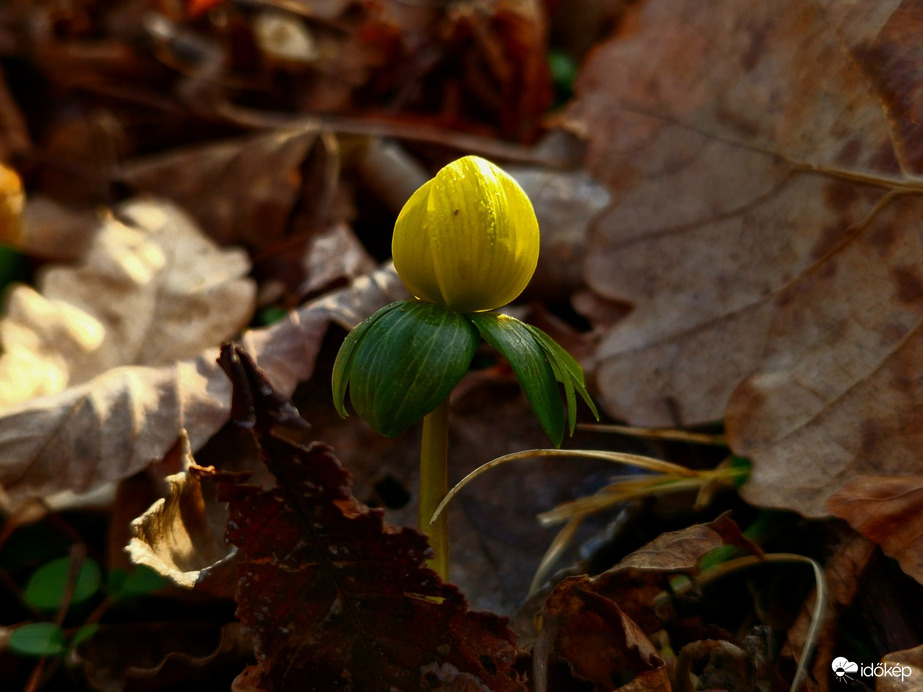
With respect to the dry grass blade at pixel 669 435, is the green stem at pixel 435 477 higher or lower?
higher

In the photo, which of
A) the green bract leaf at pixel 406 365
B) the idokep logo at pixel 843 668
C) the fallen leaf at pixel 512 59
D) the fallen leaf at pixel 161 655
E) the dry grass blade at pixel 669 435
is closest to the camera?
the green bract leaf at pixel 406 365

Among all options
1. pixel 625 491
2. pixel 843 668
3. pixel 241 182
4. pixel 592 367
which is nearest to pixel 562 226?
pixel 592 367

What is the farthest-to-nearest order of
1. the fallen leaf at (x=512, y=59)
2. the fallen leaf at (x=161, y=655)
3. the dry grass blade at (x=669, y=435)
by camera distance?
the fallen leaf at (x=512, y=59)
the dry grass blade at (x=669, y=435)
the fallen leaf at (x=161, y=655)

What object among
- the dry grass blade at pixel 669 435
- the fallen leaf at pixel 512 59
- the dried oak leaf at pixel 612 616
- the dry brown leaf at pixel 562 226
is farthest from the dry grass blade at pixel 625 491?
the fallen leaf at pixel 512 59

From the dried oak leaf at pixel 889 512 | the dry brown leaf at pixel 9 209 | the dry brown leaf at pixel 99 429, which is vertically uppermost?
the dried oak leaf at pixel 889 512

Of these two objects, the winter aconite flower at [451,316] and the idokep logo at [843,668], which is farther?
the idokep logo at [843,668]

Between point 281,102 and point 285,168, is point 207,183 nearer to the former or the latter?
point 285,168

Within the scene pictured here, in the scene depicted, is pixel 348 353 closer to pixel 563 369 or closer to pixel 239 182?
pixel 563 369

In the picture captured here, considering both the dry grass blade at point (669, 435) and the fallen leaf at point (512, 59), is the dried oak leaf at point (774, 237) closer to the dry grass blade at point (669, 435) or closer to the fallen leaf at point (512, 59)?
the dry grass blade at point (669, 435)
